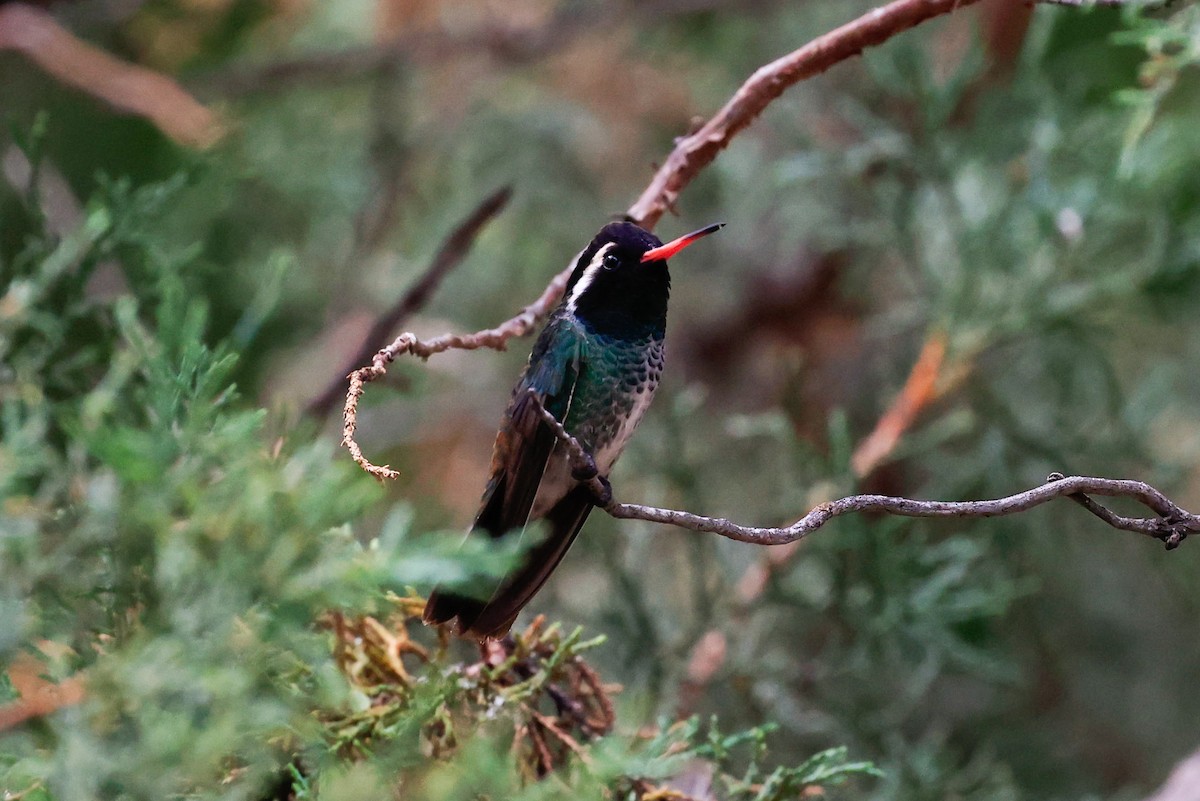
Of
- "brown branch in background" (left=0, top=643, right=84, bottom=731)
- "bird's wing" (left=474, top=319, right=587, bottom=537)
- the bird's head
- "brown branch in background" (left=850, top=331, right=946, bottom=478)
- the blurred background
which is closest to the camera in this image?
"brown branch in background" (left=0, top=643, right=84, bottom=731)

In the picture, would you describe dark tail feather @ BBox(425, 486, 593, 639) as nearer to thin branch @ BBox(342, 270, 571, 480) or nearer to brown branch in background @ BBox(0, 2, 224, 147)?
thin branch @ BBox(342, 270, 571, 480)

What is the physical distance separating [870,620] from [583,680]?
97 centimetres

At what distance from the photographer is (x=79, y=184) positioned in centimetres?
337

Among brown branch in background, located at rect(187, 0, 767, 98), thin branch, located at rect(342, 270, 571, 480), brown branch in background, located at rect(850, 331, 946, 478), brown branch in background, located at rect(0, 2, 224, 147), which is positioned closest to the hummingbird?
thin branch, located at rect(342, 270, 571, 480)

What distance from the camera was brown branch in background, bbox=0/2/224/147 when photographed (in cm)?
245

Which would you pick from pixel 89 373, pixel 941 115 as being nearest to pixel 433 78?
pixel 941 115

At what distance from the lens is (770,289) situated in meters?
4.01

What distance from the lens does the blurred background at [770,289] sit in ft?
8.42

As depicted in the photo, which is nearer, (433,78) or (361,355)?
(361,355)

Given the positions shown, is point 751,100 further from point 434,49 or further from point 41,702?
A: point 434,49

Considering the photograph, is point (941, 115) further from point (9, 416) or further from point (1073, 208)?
point (9, 416)

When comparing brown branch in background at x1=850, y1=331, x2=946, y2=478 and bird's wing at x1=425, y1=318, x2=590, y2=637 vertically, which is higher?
brown branch in background at x1=850, y1=331, x2=946, y2=478

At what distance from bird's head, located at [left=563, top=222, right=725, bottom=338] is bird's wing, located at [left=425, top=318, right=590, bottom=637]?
67mm

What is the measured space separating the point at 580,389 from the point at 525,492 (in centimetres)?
36
